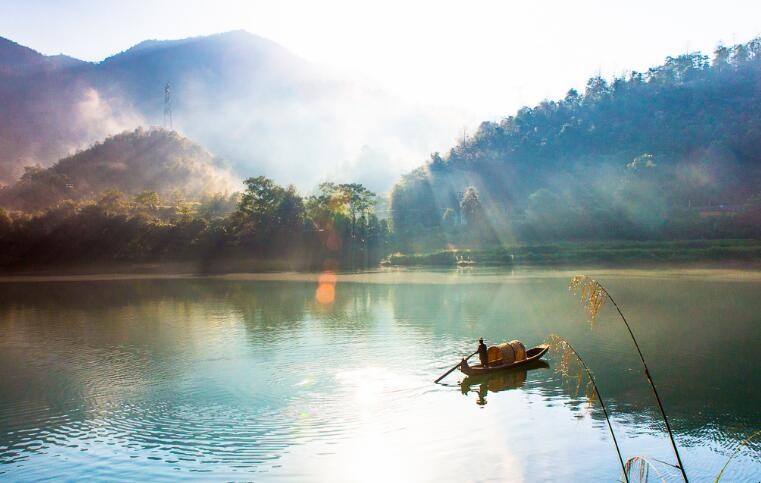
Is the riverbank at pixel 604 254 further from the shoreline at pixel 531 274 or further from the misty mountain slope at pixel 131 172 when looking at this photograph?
the misty mountain slope at pixel 131 172

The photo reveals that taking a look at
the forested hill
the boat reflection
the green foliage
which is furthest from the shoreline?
the boat reflection

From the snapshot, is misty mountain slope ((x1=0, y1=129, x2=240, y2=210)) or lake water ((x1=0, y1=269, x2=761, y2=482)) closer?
lake water ((x1=0, y1=269, x2=761, y2=482))

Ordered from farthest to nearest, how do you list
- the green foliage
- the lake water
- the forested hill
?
the forested hill → the green foliage → the lake water

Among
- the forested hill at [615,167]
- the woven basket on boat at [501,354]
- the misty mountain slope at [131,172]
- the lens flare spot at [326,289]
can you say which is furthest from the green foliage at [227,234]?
the woven basket on boat at [501,354]

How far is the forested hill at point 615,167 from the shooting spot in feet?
299

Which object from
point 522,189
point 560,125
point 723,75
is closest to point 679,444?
point 522,189

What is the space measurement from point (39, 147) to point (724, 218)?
193096 mm

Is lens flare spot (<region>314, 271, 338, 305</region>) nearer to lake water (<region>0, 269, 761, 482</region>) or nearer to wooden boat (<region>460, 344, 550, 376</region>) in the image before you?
lake water (<region>0, 269, 761, 482</region>)

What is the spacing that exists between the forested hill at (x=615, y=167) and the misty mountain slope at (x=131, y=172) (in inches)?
2418

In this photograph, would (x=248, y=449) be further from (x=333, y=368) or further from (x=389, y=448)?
(x=333, y=368)

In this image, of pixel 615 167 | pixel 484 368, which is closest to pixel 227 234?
pixel 484 368

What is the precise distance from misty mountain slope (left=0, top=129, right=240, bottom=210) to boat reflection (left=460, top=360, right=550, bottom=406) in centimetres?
13274

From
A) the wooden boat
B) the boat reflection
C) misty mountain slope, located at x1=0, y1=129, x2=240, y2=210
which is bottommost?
the boat reflection

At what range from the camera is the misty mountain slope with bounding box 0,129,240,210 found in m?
144
